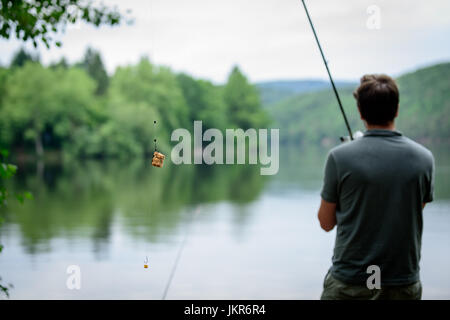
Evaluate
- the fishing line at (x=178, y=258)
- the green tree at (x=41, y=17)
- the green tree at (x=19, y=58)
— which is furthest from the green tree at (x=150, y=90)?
→ the green tree at (x=41, y=17)

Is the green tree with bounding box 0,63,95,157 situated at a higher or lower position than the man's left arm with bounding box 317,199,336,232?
higher

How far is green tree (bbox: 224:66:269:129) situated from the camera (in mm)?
97562

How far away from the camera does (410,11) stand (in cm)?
8050

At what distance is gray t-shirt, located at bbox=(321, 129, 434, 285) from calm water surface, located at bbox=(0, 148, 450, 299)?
23.3ft

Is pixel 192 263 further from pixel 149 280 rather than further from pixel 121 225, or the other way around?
pixel 121 225

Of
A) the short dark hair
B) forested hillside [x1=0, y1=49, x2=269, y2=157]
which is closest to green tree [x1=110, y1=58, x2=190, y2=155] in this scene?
forested hillside [x1=0, y1=49, x2=269, y2=157]

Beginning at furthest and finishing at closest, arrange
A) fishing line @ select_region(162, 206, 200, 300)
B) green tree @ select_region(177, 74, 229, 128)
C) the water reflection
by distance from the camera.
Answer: green tree @ select_region(177, 74, 229, 128)
the water reflection
fishing line @ select_region(162, 206, 200, 300)

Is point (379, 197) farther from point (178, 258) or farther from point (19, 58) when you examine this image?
point (19, 58)

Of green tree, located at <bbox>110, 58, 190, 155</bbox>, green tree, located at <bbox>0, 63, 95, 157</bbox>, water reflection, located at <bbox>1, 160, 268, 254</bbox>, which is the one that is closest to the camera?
water reflection, located at <bbox>1, 160, 268, 254</bbox>

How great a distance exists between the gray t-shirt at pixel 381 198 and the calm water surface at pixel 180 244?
23.3 feet

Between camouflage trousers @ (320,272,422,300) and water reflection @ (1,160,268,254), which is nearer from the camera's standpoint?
camouflage trousers @ (320,272,422,300)

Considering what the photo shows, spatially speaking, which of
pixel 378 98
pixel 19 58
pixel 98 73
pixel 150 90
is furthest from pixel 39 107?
pixel 378 98

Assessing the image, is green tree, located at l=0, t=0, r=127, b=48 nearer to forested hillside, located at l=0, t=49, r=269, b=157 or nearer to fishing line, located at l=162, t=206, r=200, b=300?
Answer: fishing line, located at l=162, t=206, r=200, b=300
